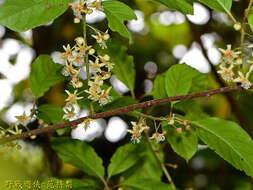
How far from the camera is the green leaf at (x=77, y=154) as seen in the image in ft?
3.84

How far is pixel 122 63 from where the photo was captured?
49.1 inches

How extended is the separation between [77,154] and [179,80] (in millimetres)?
467

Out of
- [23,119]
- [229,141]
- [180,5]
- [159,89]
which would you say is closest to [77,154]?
[23,119]

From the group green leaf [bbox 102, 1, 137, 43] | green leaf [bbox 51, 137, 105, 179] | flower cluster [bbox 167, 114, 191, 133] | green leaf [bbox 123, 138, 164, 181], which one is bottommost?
green leaf [bbox 123, 138, 164, 181]

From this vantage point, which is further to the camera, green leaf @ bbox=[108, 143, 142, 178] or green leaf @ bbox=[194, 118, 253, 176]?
green leaf @ bbox=[108, 143, 142, 178]

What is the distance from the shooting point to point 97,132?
6.94 ft

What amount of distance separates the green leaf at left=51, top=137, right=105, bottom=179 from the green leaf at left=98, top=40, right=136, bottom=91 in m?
0.30

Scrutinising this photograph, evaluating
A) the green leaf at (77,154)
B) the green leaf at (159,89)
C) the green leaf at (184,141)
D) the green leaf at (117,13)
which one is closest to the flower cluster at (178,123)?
the green leaf at (184,141)

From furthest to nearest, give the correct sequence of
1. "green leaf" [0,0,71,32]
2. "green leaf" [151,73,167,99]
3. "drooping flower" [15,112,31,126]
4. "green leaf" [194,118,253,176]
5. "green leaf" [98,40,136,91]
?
"green leaf" [98,40,136,91], "green leaf" [151,73,167,99], "drooping flower" [15,112,31,126], "green leaf" [194,118,253,176], "green leaf" [0,0,71,32]

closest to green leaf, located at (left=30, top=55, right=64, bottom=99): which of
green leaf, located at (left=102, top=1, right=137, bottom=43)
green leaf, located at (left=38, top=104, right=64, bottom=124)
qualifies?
green leaf, located at (left=38, top=104, right=64, bottom=124)

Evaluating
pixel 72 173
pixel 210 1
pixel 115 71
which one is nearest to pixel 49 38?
pixel 72 173

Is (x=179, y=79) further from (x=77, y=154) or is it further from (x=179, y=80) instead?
(x=77, y=154)

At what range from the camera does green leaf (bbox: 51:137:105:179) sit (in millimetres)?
1172

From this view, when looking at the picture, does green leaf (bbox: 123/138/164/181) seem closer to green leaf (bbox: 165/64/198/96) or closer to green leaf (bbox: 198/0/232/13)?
green leaf (bbox: 165/64/198/96)
